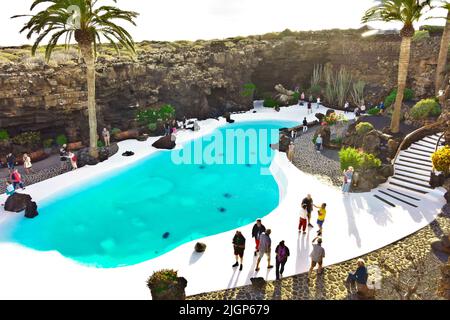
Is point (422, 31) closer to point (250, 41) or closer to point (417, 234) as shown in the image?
point (250, 41)

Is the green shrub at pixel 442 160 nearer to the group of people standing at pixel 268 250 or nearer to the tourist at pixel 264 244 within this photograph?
the group of people standing at pixel 268 250

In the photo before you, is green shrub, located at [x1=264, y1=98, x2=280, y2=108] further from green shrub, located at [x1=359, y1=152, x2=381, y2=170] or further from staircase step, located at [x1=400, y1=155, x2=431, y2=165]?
green shrub, located at [x1=359, y1=152, x2=381, y2=170]

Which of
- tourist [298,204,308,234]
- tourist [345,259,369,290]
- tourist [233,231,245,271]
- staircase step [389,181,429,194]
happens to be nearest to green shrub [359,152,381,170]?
staircase step [389,181,429,194]

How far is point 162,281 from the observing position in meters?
10.0

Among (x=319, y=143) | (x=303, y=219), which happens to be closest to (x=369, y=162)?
(x=319, y=143)

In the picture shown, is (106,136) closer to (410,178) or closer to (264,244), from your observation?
(264,244)

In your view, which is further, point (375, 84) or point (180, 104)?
point (375, 84)

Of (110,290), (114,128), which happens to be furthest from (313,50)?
(110,290)

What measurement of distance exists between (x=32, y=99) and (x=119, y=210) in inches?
462

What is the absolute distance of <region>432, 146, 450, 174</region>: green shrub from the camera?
1655 cm

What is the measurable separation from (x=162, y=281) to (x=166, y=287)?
22cm

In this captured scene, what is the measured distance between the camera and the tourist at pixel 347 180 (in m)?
17.3

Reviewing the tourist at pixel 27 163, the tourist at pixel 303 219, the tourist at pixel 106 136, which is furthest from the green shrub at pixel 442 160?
the tourist at pixel 27 163
